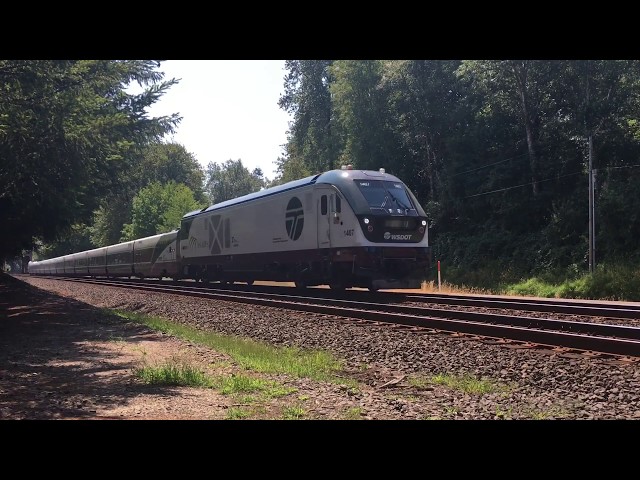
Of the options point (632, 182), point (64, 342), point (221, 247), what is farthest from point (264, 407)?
point (632, 182)

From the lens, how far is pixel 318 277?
58.9ft

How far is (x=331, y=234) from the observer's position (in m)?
16.8

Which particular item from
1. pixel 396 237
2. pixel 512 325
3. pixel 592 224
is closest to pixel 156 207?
pixel 592 224

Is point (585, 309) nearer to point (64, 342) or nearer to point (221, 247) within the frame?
point (64, 342)

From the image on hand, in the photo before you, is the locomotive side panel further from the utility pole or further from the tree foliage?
the utility pole

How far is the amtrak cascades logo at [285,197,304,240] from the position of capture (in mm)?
18391

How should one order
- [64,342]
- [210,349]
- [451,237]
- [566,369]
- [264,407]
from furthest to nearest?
[451,237]
[64,342]
[210,349]
[566,369]
[264,407]

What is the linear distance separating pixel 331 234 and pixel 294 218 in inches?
93.7

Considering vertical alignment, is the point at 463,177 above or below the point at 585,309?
above

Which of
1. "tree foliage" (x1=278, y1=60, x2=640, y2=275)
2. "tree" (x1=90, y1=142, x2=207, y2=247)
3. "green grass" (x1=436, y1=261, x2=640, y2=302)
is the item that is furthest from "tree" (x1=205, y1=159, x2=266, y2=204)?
"green grass" (x1=436, y1=261, x2=640, y2=302)

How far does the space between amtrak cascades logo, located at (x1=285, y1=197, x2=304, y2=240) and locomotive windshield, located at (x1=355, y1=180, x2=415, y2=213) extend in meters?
2.51

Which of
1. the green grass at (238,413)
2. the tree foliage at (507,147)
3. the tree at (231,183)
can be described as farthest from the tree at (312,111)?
the tree at (231,183)

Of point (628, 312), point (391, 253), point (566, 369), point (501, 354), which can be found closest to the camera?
point (566, 369)

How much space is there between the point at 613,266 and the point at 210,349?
763 inches
